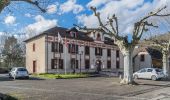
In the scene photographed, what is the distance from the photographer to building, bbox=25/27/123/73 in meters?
53.1

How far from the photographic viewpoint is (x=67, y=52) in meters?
56.3

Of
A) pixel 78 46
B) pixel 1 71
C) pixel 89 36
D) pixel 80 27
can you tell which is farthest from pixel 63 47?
pixel 80 27

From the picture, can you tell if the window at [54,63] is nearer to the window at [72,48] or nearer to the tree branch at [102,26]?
the window at [72,48]

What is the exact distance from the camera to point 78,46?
5884 centimetres

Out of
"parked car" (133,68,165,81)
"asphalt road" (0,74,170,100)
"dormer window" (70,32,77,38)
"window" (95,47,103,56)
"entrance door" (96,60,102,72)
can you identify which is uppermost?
"dormer window" (70,32,77,38)

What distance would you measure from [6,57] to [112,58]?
2571 centimetres

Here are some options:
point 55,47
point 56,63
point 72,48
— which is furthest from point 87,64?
point 55,47

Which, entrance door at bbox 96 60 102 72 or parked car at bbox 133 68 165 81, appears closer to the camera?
parked car at bbox 133 68 165 81

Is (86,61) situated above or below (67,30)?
below

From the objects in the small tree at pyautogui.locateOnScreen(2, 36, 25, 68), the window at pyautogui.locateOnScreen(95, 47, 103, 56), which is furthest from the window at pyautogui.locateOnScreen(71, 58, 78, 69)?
the small tree at pyautogui.locateOnScreen(2, 36, 25, 68)

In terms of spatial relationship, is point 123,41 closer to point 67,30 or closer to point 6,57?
point 67,30

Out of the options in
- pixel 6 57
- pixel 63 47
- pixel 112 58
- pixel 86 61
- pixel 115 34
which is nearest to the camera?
pixel 115 34

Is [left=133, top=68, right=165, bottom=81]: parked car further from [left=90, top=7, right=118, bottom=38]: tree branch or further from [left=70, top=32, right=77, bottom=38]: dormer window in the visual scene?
[left=70, top=32, right=77, bottom=38]: dormer window

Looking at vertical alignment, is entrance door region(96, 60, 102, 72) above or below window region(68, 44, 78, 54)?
below
